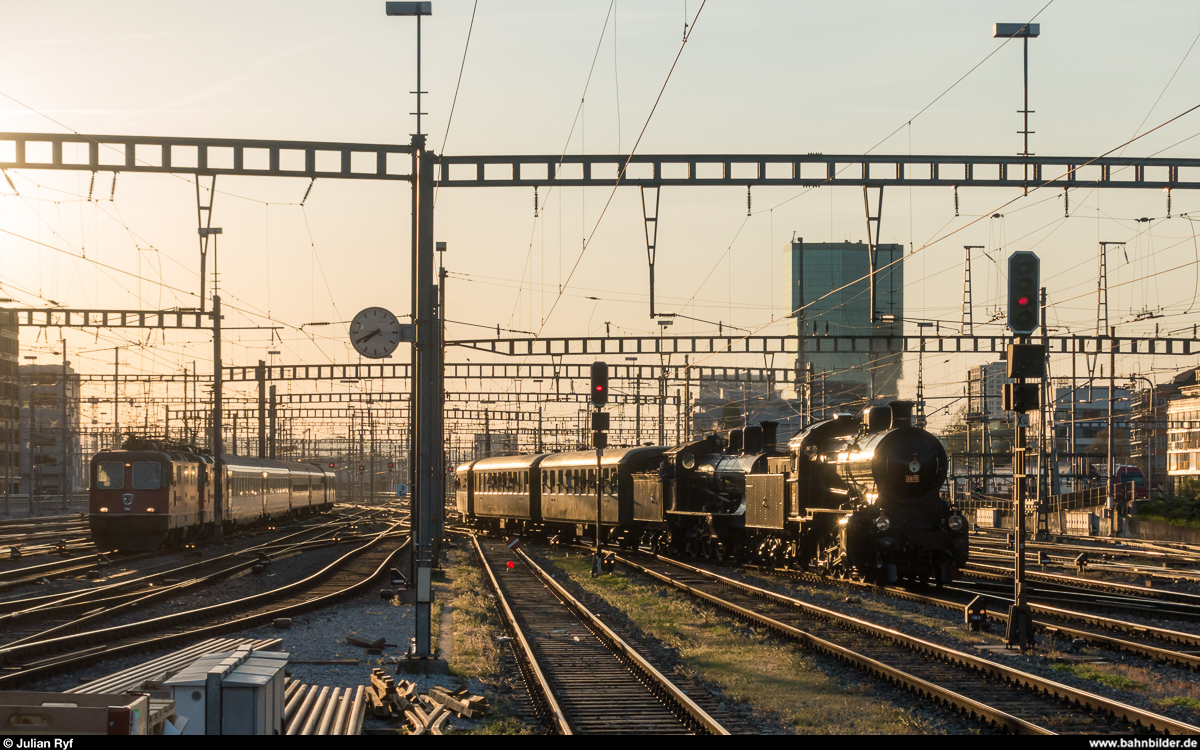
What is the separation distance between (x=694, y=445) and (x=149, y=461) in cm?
1554

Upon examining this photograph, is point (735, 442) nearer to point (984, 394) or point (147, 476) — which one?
point (147, 476)

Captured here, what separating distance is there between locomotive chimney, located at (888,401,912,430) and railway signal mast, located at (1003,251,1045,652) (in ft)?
25.1

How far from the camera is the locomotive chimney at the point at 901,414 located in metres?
22.4

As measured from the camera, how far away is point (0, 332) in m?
88.4

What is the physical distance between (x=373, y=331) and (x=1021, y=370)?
8.14 m

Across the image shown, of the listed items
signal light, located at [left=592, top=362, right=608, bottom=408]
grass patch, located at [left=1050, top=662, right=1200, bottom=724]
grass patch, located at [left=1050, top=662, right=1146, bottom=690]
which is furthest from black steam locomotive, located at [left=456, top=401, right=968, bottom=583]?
grass patch, located at [left=1050, top=662, right=1200, bottom=724]

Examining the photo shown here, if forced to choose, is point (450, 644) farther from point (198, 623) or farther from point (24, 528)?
point (24, 528)

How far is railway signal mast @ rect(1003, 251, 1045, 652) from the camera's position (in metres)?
14.5

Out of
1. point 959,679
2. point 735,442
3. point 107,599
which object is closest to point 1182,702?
point 959,679

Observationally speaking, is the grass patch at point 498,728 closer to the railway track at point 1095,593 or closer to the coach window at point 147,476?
the railway track at point 1095,593

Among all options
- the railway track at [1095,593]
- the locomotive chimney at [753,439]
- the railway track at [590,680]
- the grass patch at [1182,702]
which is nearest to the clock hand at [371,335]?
the railway track at [590,680]

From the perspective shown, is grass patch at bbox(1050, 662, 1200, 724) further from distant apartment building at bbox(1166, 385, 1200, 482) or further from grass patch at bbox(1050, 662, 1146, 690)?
distant apartment building at bbox(1166, 385, 1200, 482)

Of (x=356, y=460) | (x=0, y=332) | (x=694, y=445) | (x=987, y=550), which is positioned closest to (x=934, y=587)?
(x=694, y=445)

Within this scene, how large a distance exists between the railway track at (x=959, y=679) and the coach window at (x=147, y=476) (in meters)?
20.7
